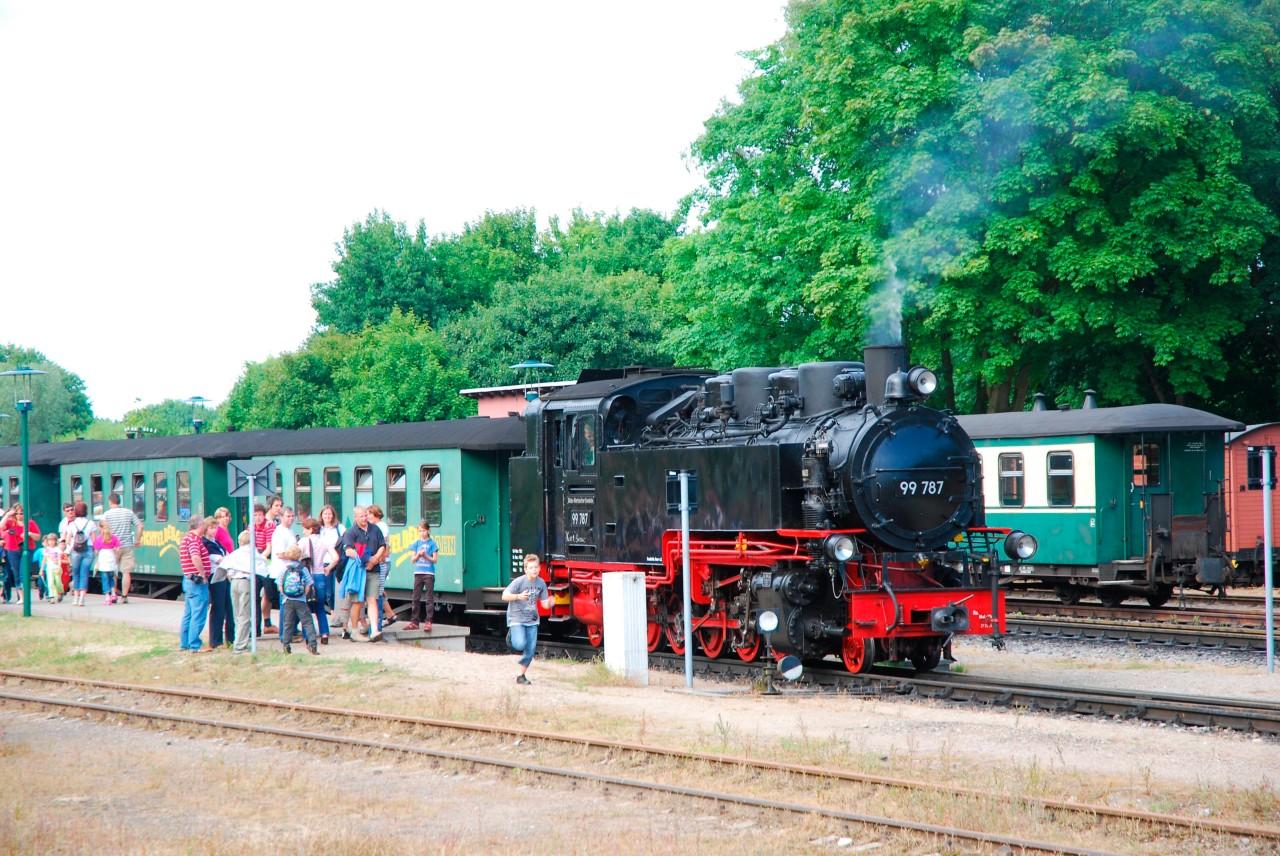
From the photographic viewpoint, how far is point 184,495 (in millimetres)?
26281

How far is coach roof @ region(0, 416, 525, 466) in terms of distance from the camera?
20.0 m

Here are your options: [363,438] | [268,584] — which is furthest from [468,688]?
[363,438]

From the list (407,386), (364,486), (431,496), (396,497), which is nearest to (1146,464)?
(431,496)

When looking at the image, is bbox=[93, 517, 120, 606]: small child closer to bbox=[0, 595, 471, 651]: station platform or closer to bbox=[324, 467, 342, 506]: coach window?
bbox=[0, 595, 471, 651]: station platform

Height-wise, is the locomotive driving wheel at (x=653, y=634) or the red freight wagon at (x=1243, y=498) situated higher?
the red freight wagon at (x=1243, y=498)

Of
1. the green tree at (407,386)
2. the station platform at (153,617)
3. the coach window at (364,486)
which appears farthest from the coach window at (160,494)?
the green tree at (407,386)

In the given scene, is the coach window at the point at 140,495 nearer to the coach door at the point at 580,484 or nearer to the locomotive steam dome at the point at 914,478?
the coach door at the point at 580,484

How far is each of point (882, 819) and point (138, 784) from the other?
547cm

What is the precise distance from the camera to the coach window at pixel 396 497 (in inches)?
827

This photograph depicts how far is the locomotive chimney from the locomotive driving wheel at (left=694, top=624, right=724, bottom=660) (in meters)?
3.38

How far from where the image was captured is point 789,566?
1395cm

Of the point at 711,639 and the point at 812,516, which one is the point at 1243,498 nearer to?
the point at 711,639

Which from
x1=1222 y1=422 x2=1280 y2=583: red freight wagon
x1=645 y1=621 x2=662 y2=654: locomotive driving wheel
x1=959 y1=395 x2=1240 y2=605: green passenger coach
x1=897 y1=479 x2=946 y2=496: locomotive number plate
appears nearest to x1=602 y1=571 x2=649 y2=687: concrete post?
x1=645 y1=621 x2=662 y2=654: locomotive driving wheel

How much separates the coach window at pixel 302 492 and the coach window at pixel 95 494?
7532 mm
